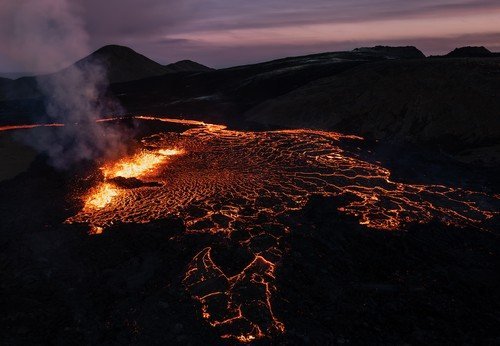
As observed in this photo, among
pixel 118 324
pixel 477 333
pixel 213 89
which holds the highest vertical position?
pixel 213 89

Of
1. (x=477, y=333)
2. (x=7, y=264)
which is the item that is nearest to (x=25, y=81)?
(x=7, y=264)

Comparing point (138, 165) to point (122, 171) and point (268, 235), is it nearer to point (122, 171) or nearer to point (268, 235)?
point (122, 171)

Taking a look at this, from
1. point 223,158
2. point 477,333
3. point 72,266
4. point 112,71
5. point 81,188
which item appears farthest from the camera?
point 112,71

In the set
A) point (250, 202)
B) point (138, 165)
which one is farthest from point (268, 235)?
point (138, 165)

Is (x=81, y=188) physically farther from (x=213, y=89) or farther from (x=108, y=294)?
(x=213, y=89)

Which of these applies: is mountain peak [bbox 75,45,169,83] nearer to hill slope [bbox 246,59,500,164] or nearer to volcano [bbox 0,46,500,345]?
hill slope [bbox 246,59,500,164]

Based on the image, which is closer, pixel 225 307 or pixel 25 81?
pixel 225 307

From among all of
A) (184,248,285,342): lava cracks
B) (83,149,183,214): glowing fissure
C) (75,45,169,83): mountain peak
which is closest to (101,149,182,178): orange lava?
(83,149,183,214): glowing fissure

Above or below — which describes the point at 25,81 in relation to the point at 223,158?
above

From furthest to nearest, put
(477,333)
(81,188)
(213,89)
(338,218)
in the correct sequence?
1. (213,89)
2. (81,188)
3. (338,218)
4. (477,333)
